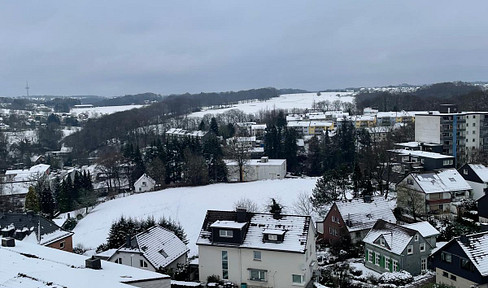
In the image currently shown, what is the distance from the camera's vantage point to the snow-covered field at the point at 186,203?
110 feet

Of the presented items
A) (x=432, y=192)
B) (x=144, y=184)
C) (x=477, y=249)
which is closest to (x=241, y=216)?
(x=477, y=249)

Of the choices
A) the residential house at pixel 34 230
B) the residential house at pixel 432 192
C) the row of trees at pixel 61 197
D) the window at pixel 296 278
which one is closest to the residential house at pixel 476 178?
the residential house at pixel 432 192

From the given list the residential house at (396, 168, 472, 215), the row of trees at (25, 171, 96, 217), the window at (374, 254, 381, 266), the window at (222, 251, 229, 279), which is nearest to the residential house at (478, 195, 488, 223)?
the residential house at (396, 168, 472, 215)

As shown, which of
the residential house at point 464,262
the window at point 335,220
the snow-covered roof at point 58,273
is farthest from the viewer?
the window at point 335,220

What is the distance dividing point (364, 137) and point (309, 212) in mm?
28954

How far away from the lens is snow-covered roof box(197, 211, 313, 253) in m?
19.5

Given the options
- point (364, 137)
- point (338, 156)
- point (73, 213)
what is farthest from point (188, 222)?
point (364, 137)

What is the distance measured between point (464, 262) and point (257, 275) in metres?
8.58

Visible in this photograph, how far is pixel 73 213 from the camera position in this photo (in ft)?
133

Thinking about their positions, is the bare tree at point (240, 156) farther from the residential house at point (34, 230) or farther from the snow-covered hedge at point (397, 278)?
the snow-covered hedge at point (397, 278)

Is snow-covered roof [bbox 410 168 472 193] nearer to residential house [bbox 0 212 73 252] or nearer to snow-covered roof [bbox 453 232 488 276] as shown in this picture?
snow-covered roof [bbox 453 232 488 276]

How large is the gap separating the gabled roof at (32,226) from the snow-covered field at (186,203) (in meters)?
4.49

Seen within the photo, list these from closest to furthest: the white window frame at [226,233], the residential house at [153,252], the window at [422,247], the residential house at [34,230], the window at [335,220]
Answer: the white window frame at [226,233]
the residential house at [153,252]
the window at [422,247]
the residential house at [34,230]
the window at [335,220]

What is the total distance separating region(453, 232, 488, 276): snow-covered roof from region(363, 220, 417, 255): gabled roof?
2.79 m
